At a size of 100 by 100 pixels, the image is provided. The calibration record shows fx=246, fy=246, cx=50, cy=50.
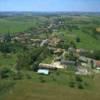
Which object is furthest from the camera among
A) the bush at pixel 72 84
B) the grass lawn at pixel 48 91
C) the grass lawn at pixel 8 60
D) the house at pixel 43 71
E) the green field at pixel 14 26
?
the green field at pixel 14 26

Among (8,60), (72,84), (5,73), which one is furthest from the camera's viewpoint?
(8,60)

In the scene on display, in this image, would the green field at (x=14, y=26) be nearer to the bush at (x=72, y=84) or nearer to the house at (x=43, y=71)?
the house at (x=43, y=71)

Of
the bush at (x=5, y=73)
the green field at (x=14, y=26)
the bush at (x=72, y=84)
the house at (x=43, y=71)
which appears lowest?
the green field at (x=14, y=26)

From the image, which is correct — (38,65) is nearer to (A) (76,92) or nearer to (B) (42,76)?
(B) (42,76)

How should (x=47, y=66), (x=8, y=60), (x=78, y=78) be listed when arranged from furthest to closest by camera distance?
(x=8, y=60) < (x=47, y=66) < (x=78, y=78)

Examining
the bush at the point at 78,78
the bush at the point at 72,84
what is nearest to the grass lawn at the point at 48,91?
the bush at the point at 72,84

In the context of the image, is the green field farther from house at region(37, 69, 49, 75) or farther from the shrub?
the shrub

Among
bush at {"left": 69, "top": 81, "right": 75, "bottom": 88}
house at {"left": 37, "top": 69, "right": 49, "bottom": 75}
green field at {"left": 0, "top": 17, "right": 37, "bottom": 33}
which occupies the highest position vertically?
bush at {"left": 69, "top": 81, "right": 75, "bottom": 88}

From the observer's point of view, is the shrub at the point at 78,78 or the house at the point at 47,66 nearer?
the shrub at the point at 78,78

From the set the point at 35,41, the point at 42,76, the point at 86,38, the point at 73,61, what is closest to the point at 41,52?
the point at 73,61

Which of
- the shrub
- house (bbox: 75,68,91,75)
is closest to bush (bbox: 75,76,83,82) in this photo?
the shrub

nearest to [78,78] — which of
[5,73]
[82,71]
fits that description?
[82,71]

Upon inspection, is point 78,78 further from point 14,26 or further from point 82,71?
point 14,26
